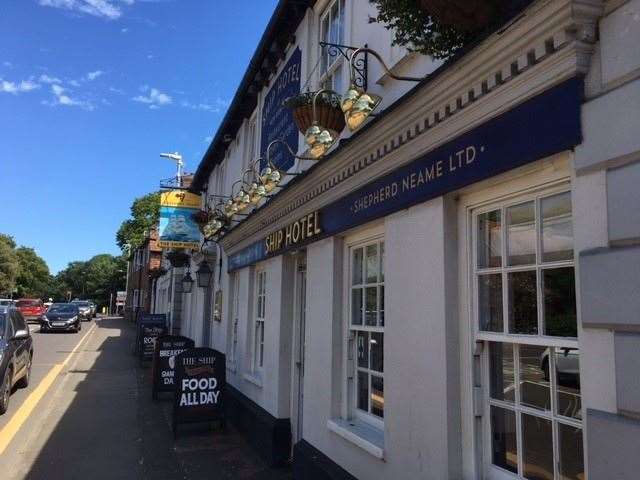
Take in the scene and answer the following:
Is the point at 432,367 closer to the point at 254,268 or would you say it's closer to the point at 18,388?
the point at 254,268

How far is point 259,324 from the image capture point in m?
8.41

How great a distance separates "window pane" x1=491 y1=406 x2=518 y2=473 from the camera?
9.93 feet

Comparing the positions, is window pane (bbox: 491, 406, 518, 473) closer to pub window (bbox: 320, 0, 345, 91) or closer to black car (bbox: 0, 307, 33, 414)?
pub window (bbox: 320, 0, 345, 91)

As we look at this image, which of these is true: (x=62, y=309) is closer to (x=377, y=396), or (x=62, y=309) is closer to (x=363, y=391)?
(x=363, y=391)

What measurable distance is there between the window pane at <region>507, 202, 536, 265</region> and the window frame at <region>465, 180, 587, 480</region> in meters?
0.03

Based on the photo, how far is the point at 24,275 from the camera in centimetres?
7406

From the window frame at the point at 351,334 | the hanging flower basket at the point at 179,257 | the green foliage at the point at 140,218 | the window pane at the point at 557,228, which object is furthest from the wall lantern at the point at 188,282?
the green foliage at the point at 140,218

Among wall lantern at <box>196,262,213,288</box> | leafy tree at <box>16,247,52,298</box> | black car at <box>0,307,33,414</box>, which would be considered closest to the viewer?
black car at <box>0,307,33,414</box>

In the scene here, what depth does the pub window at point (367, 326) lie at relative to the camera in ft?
15.2

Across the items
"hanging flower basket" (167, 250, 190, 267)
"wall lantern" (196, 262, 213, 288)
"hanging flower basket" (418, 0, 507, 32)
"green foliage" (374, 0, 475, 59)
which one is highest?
"green foliage" (374, 0, 475, 59)

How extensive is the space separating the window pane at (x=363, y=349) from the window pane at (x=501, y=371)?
5.78 ft

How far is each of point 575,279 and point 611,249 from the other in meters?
0.37

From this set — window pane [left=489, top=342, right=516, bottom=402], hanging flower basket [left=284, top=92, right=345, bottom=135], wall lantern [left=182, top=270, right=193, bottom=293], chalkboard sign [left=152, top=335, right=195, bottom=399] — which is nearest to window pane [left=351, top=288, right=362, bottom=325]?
hanging flower basket [left=284, top=92, right=345, bottom=135]

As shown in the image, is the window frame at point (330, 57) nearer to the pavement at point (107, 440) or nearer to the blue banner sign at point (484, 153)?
the blue banner sign at point (484, 153)
